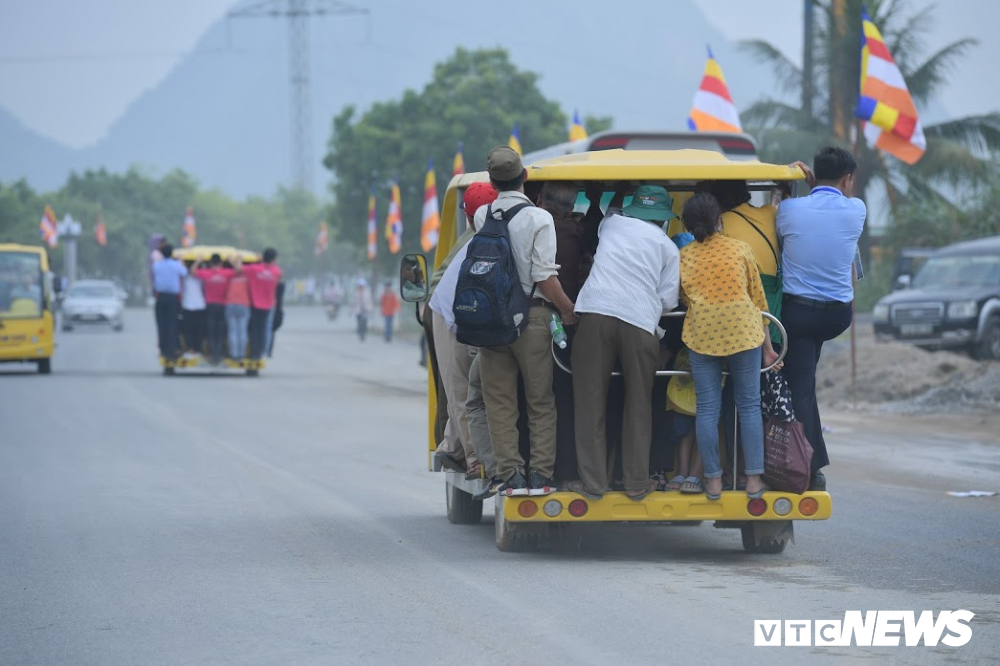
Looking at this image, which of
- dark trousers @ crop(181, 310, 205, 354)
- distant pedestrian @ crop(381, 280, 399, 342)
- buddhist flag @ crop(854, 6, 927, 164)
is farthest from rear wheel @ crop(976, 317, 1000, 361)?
distant pedestrian @ crop(381, 280, 399, 342)

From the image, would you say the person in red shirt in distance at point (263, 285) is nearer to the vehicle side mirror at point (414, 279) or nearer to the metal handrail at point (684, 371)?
the vehicle side mirror at point (414, 279)

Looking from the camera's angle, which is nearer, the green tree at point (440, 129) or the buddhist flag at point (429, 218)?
the buddhist flag at point (429, 218)

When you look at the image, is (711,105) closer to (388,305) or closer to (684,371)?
(684,371)

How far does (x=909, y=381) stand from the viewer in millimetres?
21422

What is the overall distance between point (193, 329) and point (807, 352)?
20.0 metres

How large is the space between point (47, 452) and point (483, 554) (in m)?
7.51

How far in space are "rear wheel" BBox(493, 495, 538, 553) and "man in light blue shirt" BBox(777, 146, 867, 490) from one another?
5.27 feet

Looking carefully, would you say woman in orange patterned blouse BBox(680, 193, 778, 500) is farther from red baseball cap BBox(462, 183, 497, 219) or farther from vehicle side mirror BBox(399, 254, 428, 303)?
vehicle side mirror BBox(399, 254, 428, 303)

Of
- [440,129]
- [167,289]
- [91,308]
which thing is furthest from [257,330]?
[91,308]

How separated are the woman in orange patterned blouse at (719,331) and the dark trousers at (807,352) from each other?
20 centimetres

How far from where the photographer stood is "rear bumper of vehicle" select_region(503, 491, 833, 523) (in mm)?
8156

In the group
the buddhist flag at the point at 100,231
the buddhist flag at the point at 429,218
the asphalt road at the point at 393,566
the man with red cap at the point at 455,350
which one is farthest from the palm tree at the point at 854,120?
the buddhist flag at the point at 100,231

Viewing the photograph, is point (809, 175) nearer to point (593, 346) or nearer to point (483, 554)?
point (593, 346)

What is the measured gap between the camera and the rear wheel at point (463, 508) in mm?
9922
